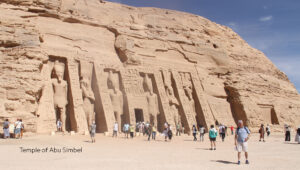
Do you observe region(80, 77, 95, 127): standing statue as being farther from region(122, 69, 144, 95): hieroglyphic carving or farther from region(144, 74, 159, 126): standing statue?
region(144, 74, 159, 126): standing statue

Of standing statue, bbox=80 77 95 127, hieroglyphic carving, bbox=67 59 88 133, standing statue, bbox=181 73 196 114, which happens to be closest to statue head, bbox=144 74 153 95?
standing statue, bbox=181 73 196 114

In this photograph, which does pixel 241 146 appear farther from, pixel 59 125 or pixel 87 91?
pixel 87 91

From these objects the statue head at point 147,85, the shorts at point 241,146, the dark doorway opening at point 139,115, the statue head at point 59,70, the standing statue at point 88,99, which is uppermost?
the statue head at point 59,70

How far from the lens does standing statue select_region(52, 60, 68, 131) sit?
16880mm

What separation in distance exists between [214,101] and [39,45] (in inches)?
567

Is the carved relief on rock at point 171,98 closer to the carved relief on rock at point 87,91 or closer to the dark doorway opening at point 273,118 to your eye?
the carved relief on rock at point 87,91

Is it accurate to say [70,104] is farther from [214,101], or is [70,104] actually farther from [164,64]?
[214,101]

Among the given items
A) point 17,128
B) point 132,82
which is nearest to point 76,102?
point 132,82

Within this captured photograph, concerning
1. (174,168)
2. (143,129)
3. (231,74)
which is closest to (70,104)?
(143,129)

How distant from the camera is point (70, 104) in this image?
57.1 feet

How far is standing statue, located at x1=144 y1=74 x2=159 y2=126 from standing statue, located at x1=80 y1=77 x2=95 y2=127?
13.9 ft

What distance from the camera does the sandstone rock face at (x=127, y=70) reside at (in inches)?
609

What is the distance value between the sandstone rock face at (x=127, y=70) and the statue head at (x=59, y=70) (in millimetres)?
203

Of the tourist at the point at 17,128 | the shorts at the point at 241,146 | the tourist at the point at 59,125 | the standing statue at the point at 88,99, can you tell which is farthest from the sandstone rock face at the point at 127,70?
the shorts at the point at 241,146
